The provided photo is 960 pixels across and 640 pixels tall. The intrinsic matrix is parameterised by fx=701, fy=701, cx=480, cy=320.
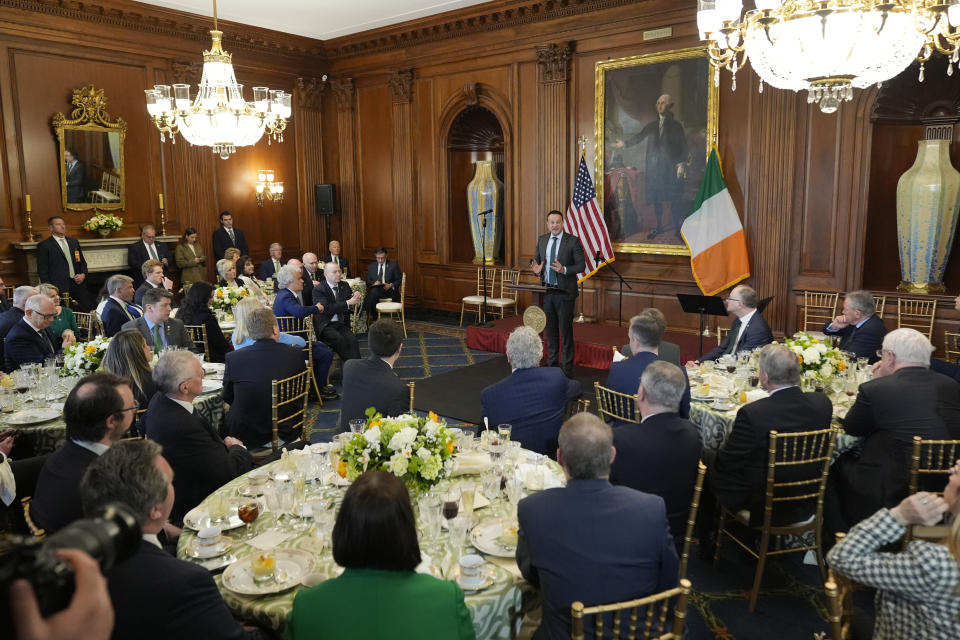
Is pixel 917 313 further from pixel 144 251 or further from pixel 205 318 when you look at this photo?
pixel 144 251

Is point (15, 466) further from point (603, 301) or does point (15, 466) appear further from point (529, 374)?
point (603, 301)

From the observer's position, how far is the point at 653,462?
3.31 metres

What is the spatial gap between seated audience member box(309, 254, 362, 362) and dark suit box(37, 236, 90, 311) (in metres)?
3.73

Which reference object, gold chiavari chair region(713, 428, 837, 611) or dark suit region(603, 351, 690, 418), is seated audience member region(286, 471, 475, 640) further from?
dark suit region(603, 351, 690, 418)

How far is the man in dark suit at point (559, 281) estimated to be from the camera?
823cm

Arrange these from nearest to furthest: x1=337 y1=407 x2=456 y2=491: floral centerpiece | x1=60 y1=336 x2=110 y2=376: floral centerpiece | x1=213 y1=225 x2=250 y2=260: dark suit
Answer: x1=337 y1=407 x2=456 y2=491: floral centerpiece < x1=60 y1=336 x2=110 y2=376: floral centerpiece < x1=213 y1=225 x2=250 y2=260: dark suit

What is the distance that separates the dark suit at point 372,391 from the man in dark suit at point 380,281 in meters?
6.90

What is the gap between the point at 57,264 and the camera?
31.1ft

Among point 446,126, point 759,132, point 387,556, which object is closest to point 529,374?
point 387,556

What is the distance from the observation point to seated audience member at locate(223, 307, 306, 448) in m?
4.69

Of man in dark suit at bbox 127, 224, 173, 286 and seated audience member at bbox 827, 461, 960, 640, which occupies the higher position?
man in dark suit at bbox 127, 224, 173, 286

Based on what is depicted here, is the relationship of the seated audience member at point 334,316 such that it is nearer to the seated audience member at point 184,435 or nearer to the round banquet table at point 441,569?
the seated audience member at point 184,435

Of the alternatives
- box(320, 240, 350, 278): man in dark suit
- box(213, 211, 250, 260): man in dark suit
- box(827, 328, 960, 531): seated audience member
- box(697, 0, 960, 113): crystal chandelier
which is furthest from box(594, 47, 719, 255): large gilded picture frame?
box(213, 211, 250, 260): man in dark suit

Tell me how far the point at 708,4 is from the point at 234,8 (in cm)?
853
